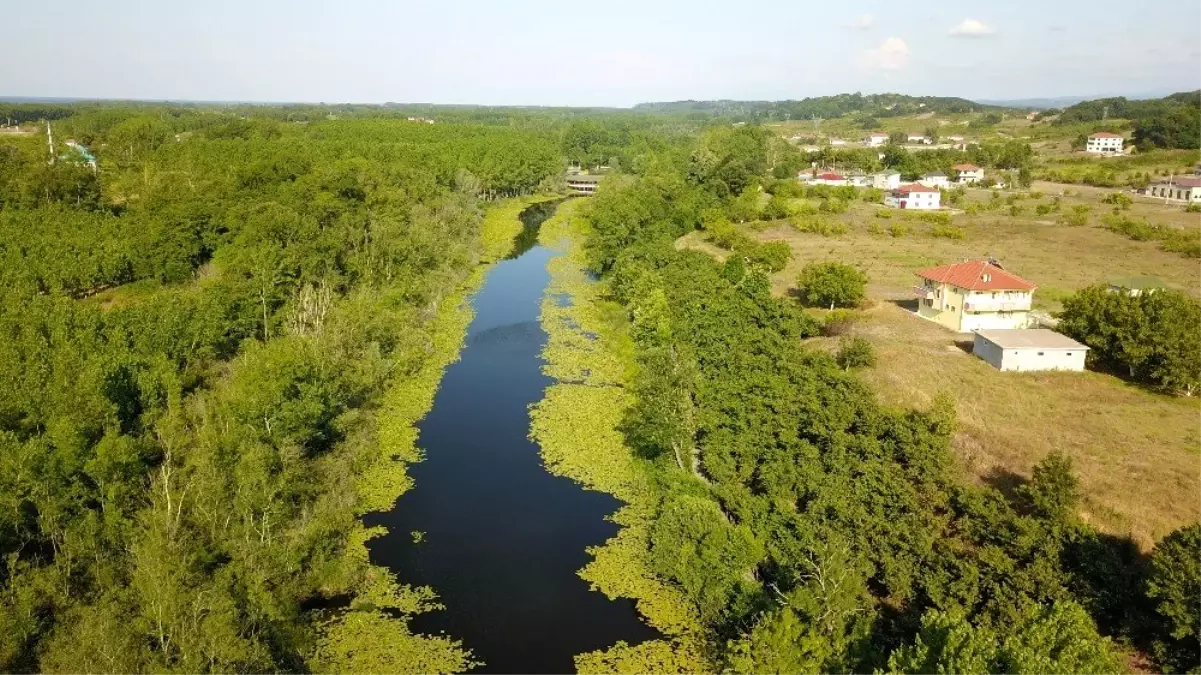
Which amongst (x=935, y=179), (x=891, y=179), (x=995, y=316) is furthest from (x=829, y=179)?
(x=995, y=316)

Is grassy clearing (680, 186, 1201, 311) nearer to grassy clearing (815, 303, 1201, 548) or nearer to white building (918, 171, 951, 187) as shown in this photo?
grassy clearing (815, 303, 1201, 548)

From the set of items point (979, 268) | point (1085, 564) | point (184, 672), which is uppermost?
point (979, 268)

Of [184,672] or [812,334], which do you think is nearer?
[184,672]

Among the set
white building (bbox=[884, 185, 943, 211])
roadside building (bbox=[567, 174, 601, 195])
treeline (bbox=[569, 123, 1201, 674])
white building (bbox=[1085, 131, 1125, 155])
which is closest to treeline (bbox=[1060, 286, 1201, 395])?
treeline (bbox=[569, 123, 1201, 674])

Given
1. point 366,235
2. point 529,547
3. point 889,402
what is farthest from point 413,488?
point 366,235

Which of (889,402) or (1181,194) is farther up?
(1181,194)

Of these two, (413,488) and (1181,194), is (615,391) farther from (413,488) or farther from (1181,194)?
(1181,194)

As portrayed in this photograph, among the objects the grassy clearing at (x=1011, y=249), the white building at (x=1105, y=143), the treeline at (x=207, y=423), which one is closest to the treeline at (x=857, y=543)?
the treeline at (x=207, y=423)
